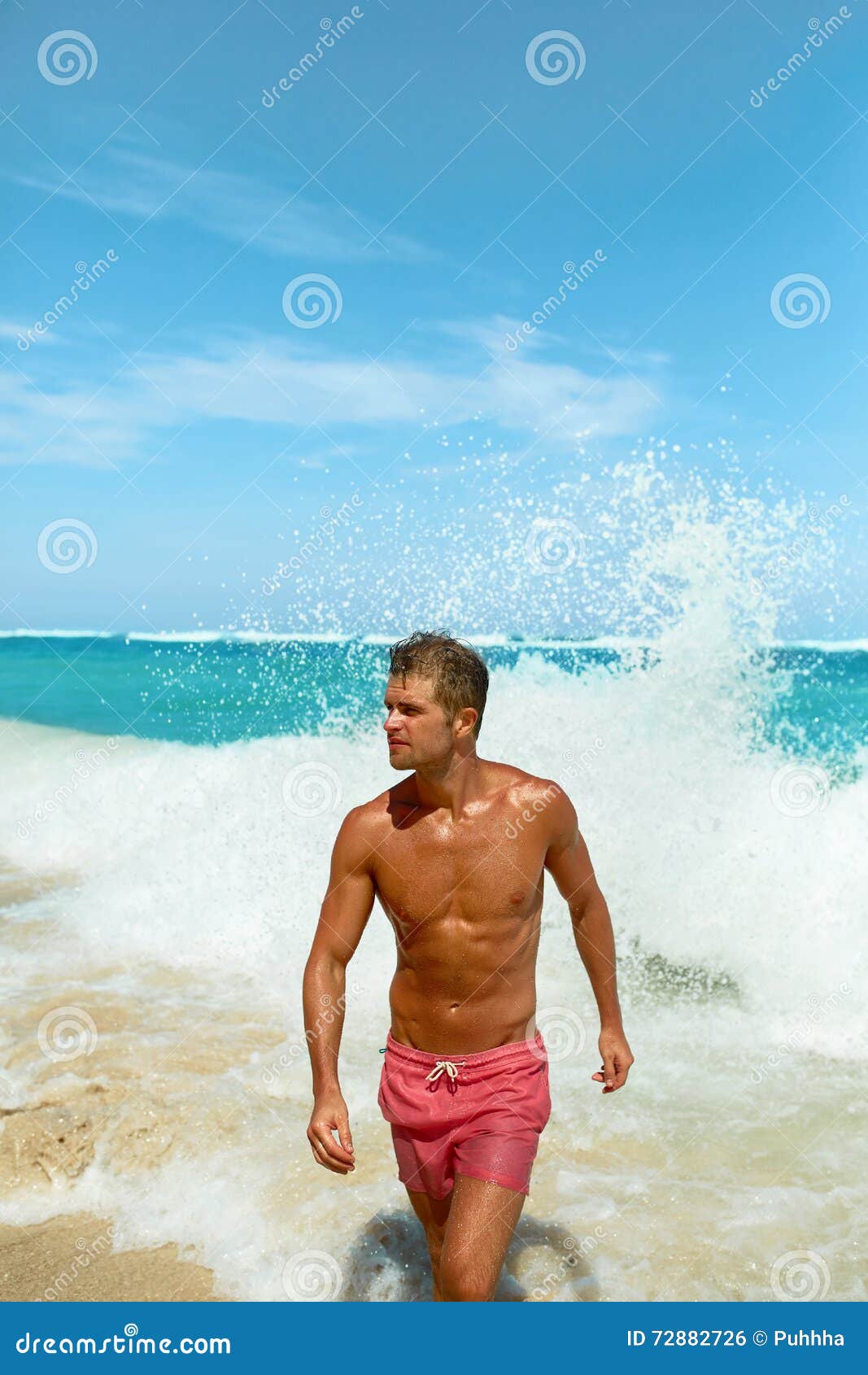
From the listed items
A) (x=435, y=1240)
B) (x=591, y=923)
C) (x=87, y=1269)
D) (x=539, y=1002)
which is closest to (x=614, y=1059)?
(x=591, y=923)

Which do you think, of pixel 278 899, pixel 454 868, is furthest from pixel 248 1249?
pixel 278 899

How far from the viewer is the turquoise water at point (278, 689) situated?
18.7m

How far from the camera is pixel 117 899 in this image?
364 inches

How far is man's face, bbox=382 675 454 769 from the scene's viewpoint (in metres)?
2.94

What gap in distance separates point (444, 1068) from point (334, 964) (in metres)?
0.44

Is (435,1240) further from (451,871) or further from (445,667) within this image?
(445,667)

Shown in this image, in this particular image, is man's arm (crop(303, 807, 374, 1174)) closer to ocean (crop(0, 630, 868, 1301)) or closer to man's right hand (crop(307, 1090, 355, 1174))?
man's right hand (crop(307, 1090, 355, 1174))

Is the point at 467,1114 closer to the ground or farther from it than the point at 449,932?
closer to the ground

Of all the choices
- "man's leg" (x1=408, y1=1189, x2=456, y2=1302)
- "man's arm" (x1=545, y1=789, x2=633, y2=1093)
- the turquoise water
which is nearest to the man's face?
"man's arm" (x1=545, y1=789, x2=633, y2=1093)

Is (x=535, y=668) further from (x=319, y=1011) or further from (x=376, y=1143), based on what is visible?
(x=319, y=1011)

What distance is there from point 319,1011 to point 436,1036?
14.7 inches

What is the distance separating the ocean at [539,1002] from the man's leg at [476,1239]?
4.81ft

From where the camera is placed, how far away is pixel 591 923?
3312 mm

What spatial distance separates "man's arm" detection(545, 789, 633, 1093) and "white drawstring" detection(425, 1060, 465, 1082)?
0.46 metres
